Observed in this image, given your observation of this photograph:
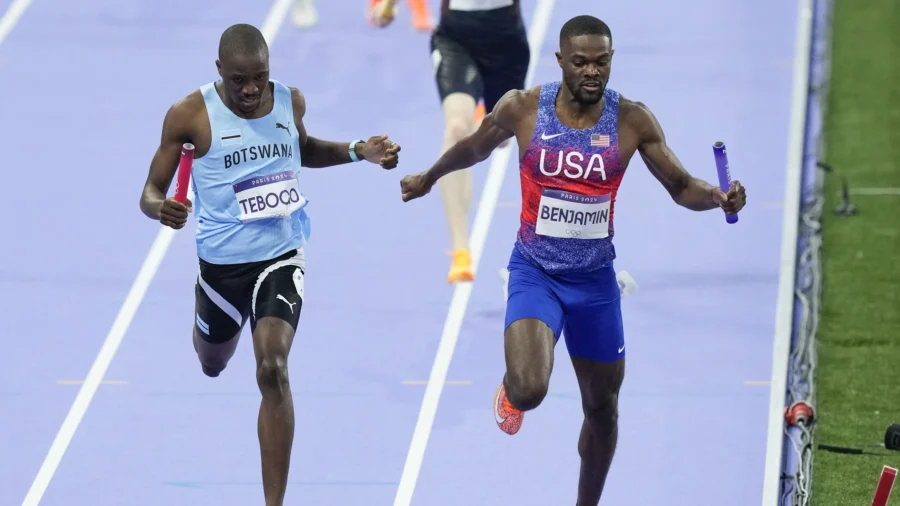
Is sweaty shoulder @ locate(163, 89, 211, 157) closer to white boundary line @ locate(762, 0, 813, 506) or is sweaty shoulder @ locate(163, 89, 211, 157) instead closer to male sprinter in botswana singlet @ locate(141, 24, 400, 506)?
male sprinter in botswana singlet @ locate(141, 24, 400, 506)

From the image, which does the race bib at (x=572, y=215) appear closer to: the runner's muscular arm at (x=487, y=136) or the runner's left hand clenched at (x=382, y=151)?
the runner's muscular arm at (x=487, y=136)

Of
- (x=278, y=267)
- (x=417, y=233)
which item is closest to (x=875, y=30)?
(x=417, y=233)

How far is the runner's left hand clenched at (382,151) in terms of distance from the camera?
24.0 ft

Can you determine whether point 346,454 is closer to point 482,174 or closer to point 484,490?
point 484,490

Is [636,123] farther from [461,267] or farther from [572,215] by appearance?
[461,267]

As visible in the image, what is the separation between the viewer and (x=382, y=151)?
7.36 m

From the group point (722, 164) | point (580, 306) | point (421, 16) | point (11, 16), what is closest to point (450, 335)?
point (580, 306)

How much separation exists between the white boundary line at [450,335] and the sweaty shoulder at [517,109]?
1.94m

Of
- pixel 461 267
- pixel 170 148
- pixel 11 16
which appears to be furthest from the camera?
pixel 11 16

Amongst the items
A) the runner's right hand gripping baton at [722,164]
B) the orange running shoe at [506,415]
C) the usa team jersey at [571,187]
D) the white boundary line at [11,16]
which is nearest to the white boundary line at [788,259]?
the orange running shoe at [506,415]

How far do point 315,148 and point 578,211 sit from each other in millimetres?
Result: 1465

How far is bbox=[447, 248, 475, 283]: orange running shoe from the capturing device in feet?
32.9

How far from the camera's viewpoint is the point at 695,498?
7.65 meters

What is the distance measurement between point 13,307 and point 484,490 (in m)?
3.55
